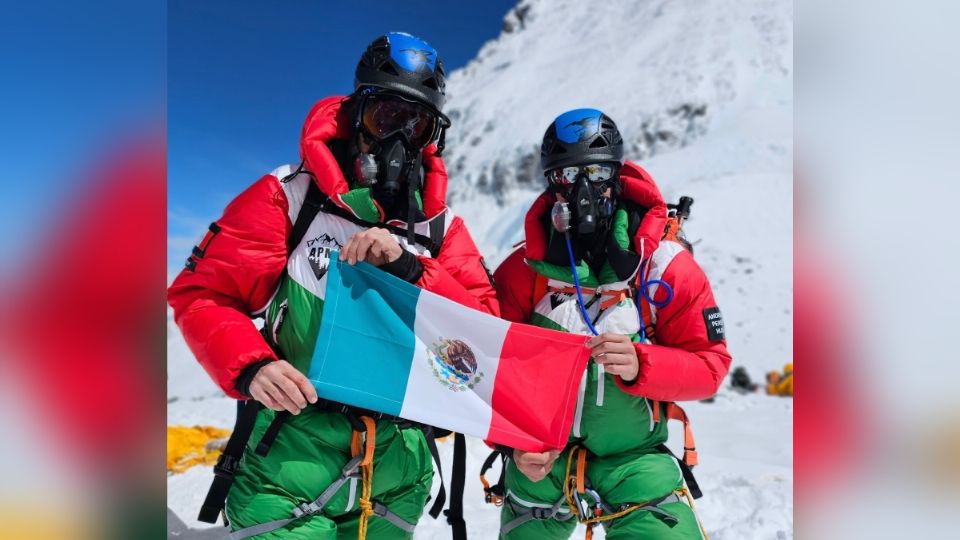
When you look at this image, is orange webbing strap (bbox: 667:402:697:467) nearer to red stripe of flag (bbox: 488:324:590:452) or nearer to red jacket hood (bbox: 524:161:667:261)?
red stripe of flag (bbox: 488:324:590:452)

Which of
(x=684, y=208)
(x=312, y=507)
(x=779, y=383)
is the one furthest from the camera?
(x=779, y=383)

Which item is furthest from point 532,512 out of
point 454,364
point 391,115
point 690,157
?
point 690,157

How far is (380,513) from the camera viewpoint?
8.93ft

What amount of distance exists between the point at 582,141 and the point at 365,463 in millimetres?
1788

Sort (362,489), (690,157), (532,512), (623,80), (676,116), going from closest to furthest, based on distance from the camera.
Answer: (362,489)
(532,512)
(690,157)
(676,116)
(623,80)

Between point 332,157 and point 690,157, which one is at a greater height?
point 690,157

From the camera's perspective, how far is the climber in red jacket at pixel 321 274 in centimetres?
252

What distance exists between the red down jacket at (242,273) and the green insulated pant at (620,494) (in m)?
1.12

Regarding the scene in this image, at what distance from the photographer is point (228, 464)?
2609mm

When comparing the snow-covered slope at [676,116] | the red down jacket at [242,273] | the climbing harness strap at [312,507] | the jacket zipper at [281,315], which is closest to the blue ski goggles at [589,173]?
the red down jacket at [242,273]

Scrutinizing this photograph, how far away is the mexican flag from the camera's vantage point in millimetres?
2682

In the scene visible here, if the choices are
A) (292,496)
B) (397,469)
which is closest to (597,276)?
(397,469)

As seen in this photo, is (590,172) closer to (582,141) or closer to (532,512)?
(582,141)
